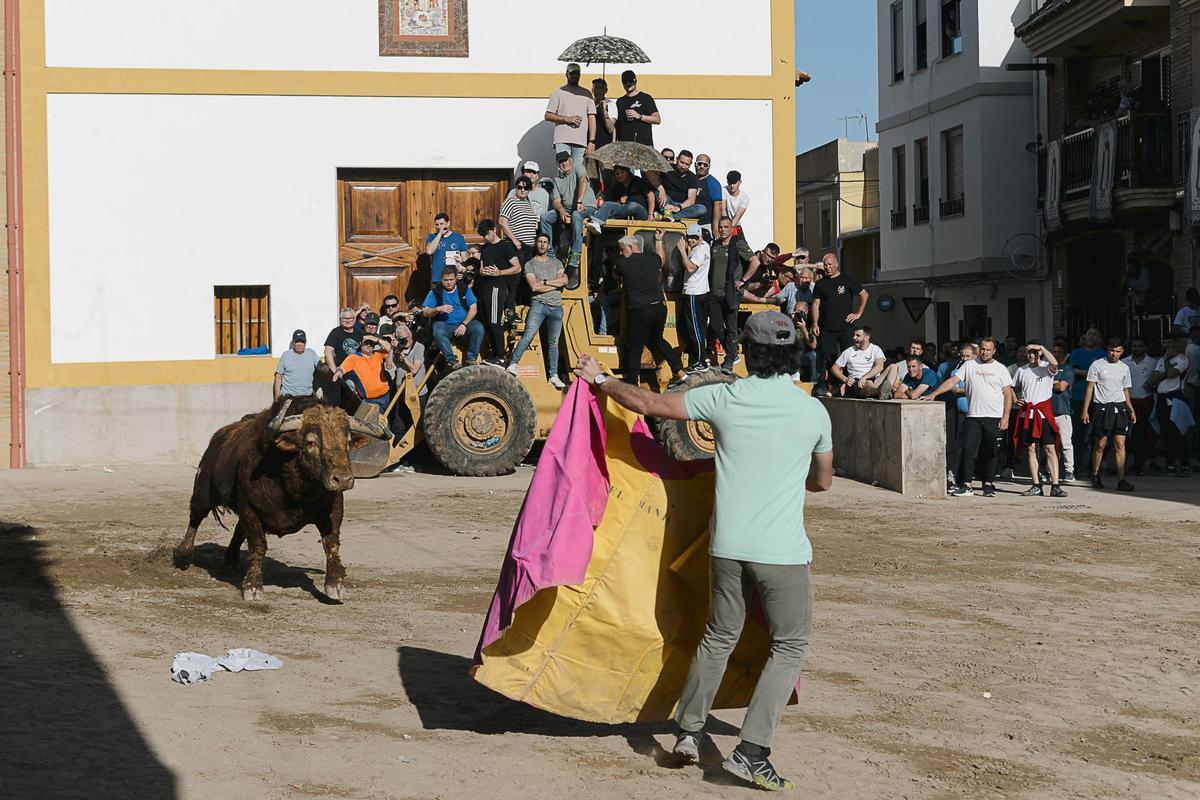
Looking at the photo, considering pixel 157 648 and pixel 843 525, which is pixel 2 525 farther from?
pixel 843 525

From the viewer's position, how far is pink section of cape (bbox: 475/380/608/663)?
7.03 metres

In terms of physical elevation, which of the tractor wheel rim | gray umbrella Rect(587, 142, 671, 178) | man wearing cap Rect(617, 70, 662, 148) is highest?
man wearing cap Rect(617, 70, 662, 148)

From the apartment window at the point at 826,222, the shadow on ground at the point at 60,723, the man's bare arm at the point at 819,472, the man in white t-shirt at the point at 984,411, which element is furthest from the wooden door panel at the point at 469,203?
the apartment window at the point at 826,222

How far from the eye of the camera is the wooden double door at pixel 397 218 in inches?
880

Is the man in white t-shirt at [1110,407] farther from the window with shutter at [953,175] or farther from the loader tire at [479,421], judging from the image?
the window with shutter at [953,175]

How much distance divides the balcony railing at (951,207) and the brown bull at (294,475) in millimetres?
27203

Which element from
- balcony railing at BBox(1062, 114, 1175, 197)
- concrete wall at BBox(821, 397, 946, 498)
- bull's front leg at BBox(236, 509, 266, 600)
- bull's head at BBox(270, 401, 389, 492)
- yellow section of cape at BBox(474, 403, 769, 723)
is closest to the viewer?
yellow section of cape at BBox(474, 403, 769, 723)

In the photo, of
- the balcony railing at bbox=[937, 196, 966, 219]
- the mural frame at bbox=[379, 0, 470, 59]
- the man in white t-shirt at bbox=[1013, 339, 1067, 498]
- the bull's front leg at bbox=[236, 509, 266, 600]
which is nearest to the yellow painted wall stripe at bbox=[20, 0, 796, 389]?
the mural frame at bbox=[379, 0, 470, 59]

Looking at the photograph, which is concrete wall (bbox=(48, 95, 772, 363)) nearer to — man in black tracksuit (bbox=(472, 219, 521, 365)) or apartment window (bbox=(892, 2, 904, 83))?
man in black tracksuit (bbox=(472, 219, 521, 365))

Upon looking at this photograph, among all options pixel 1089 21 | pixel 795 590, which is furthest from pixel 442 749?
pixel 1089 21

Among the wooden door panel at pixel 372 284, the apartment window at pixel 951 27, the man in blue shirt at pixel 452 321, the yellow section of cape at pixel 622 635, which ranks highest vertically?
the apartment window at pixel 951 27

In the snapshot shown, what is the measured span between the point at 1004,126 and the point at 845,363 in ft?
56.1

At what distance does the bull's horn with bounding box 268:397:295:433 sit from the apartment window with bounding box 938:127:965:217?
27.7 metres

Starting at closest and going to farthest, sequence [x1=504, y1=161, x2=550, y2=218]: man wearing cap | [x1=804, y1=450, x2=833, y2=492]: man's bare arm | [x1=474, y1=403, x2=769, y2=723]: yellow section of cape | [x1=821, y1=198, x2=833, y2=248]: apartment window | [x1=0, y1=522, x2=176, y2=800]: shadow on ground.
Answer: [x1=0, y1=522, x2=176, y2=800]: shadow on ground, [x1=804, y1=450, x2=833, y2=492]: man's bare arm, [x1=474, y1=403, x2=769, y2=723]: yellow section of cape, [x1=504, y1=161, x2=550, y2=218]: man wearing cap, [x1=821, y1=198, x2=833, y2=248]: apartment window
